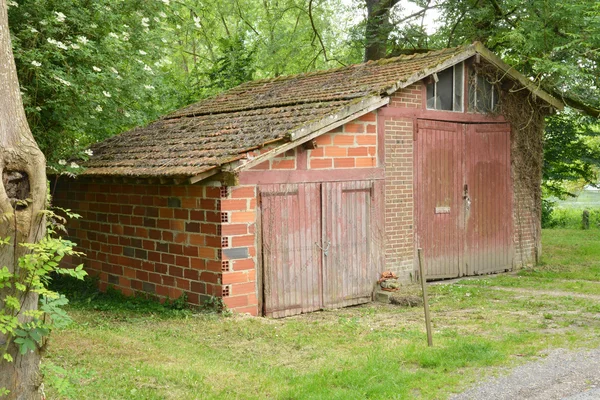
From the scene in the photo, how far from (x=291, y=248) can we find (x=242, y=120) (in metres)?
2.61

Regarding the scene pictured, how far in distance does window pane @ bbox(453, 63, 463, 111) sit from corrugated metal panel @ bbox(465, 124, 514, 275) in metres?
0.57

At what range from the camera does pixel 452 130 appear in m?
12.9

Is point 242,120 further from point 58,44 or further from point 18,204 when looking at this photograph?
point 18,204

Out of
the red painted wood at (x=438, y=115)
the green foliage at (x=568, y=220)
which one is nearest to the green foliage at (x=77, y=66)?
the red painted wood at (x=438, y=115)

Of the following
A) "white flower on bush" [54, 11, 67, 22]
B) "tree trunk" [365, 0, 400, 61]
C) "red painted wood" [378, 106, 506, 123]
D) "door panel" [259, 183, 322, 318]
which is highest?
"tree trunk" [365, 0, 400, 61]

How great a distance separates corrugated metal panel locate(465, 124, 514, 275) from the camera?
1328cm

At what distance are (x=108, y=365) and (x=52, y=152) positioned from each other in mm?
5660

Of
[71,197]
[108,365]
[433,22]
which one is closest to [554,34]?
[433,22]

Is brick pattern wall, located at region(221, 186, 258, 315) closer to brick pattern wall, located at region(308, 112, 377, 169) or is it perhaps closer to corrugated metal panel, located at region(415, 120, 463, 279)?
brick pattern wall, located at region(308, 112, 377, 169)

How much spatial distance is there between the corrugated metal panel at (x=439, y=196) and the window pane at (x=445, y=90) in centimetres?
33

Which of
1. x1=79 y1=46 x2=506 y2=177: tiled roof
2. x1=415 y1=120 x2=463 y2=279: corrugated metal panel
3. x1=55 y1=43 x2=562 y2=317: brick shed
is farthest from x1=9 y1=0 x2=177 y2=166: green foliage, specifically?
x1=415 y1=120 x2=463 y2=279: corrugated metal panel

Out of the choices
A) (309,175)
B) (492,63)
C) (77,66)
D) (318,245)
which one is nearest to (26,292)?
(309,175)

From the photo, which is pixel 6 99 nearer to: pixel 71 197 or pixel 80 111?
pixel 80 111

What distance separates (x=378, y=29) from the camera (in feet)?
63.2
